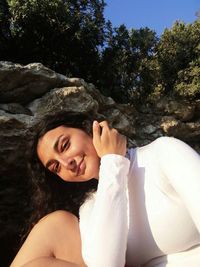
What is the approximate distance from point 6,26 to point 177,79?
4.48 m

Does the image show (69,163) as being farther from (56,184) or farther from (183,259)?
(183,259)

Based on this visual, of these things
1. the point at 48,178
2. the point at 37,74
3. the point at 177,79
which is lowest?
the point at 48,178

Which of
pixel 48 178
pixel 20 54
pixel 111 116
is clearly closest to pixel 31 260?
pixel 48 178

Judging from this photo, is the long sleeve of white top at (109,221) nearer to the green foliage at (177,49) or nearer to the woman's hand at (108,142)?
the woman's hand at (108,142)

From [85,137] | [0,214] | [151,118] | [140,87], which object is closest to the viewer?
[85,137]

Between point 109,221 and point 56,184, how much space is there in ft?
2.66

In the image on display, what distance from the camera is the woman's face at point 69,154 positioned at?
2088mm

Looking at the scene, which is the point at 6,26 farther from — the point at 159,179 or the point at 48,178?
the point at 159,179

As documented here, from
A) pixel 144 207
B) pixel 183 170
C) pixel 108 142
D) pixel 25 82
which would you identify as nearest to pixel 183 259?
pixel 144 207

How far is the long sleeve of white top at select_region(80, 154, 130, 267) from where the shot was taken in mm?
1752

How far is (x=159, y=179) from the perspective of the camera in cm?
183

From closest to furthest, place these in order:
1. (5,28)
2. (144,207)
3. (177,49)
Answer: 1. (144,207)
2. (5,28)
3. (177,49)

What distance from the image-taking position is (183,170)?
1.69 metres

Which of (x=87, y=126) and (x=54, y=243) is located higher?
(x=87, y=126)
